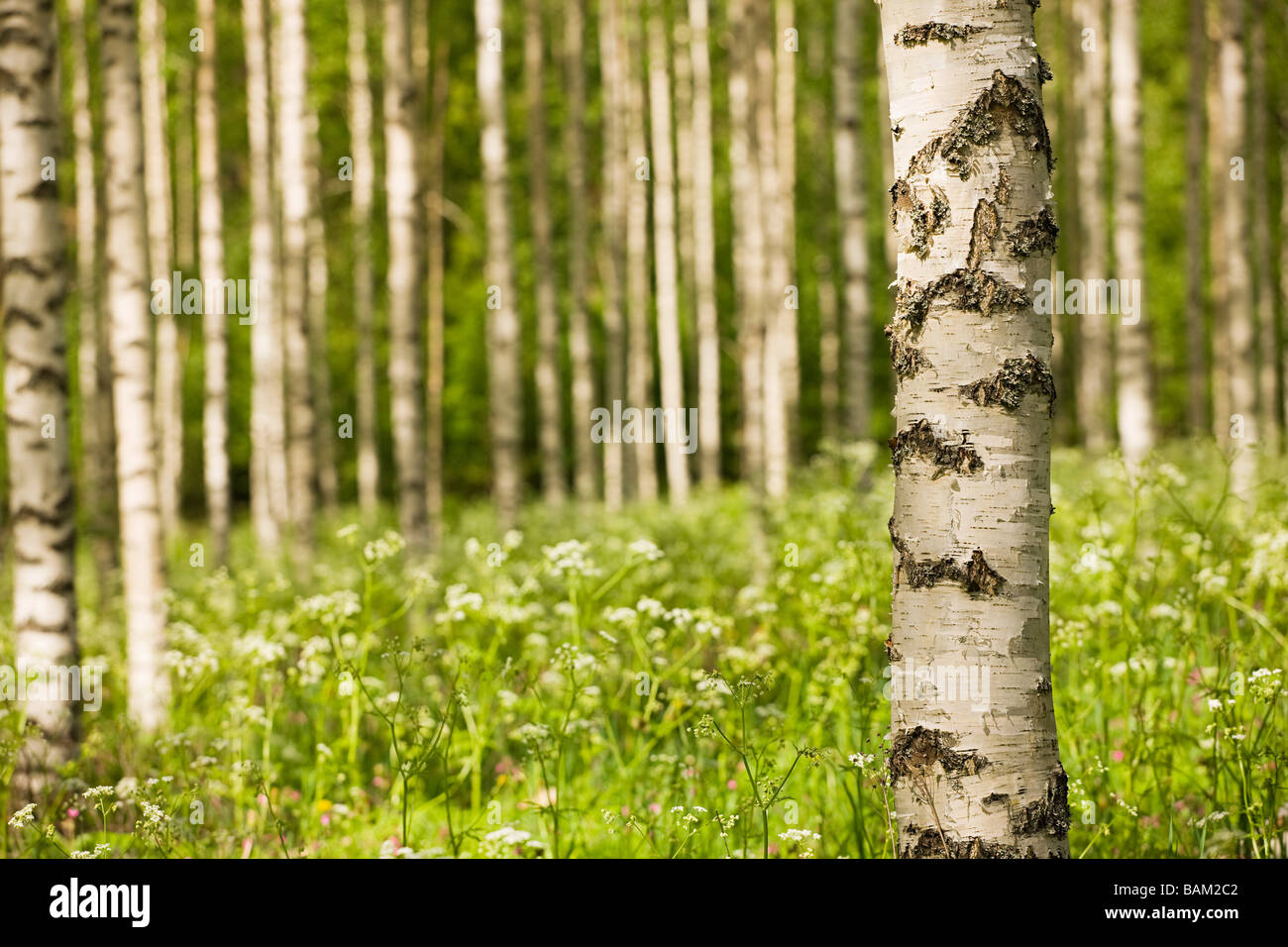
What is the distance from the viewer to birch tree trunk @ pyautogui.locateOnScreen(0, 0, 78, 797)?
4.53 m

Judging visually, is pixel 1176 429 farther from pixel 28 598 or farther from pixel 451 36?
pixel 28 598

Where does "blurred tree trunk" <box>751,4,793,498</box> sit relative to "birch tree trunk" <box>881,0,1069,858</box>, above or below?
above

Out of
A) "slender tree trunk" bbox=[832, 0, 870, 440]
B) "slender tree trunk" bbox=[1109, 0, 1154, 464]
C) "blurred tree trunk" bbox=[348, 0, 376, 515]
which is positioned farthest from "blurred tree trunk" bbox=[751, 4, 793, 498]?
"blurred tree trunk" bbox=[348, 0, 376, 515]

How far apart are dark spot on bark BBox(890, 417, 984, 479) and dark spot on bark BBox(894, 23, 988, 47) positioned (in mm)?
925

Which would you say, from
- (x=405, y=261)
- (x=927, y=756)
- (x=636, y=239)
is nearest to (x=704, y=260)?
(x=636, y=239)

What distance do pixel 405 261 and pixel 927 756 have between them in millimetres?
6507

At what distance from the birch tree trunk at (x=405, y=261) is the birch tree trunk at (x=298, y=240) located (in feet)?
5.91

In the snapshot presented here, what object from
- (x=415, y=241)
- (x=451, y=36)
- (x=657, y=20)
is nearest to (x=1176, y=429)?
(x=657, y=20)

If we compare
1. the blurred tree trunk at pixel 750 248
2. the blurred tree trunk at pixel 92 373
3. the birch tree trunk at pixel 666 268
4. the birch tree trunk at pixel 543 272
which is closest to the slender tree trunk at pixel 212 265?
the blurred tree trunk at pixel 92 373

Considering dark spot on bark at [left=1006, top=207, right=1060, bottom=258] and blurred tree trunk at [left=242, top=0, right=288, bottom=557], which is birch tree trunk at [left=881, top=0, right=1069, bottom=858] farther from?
blurred tree trunk at [left=242, top=0, right=288, bottom=557]

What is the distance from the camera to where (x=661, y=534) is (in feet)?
34.4

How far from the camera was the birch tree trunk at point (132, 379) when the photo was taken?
538 cm

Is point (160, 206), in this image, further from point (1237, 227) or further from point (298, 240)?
point (1237, 227)

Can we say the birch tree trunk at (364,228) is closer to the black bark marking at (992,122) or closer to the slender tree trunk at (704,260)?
the slender tree trunk at (704,260)
